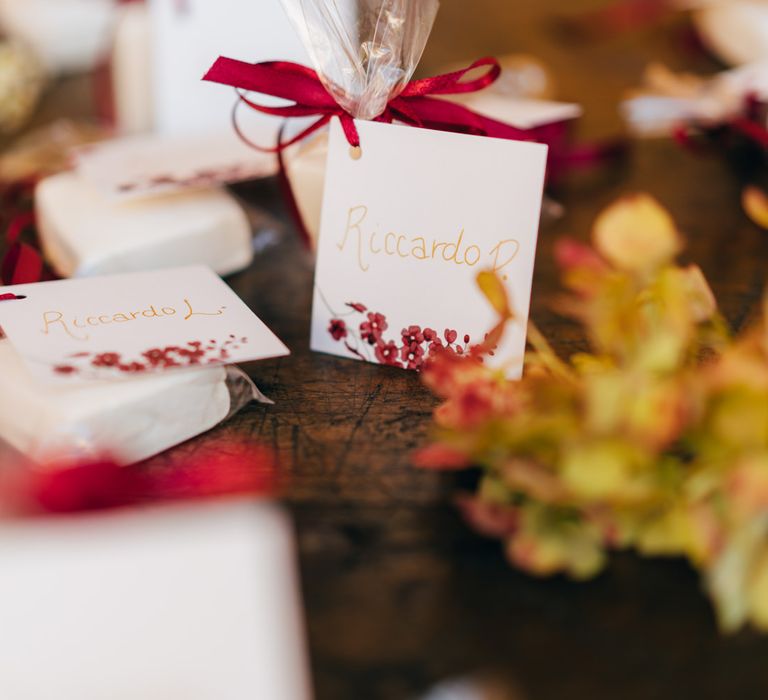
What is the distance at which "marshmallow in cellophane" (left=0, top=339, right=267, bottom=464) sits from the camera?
0.65 metres

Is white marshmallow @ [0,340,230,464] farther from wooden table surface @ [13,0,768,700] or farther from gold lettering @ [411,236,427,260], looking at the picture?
gold lettering @ [411,236,427,260]

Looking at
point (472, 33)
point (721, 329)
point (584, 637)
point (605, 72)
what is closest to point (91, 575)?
point (584, 637)

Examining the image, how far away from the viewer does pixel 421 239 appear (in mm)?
792

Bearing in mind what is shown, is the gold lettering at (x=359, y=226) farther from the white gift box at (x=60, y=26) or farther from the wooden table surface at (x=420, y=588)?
the white gift box at (x=60, y=26)

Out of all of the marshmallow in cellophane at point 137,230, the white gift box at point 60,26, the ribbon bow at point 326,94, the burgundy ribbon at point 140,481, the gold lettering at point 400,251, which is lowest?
the burgundy ribbon at point 140,481

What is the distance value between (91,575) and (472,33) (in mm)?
1796

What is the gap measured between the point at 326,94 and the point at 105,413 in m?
0.38

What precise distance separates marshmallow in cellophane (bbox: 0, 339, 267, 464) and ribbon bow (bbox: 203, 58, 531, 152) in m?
0.28

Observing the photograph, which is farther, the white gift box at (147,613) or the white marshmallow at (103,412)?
the white marshmallow at (103,412)

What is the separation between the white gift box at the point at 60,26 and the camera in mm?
1682

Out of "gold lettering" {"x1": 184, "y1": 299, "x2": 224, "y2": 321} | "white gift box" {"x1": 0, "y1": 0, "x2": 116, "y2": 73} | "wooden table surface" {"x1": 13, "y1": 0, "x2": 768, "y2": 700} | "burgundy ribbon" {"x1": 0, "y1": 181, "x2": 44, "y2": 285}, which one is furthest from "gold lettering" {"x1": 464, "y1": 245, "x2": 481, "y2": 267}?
"white gift box" {"x1": 0, "y1": 0, "x2": 116, "y2": 73}

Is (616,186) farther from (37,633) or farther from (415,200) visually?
(37,633)

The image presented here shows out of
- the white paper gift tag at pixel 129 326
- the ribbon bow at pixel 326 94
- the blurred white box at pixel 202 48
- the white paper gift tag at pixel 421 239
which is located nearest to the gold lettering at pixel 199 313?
the white paper gift tag at pixel 129 326

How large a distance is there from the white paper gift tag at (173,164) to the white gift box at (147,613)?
20.7 inches
